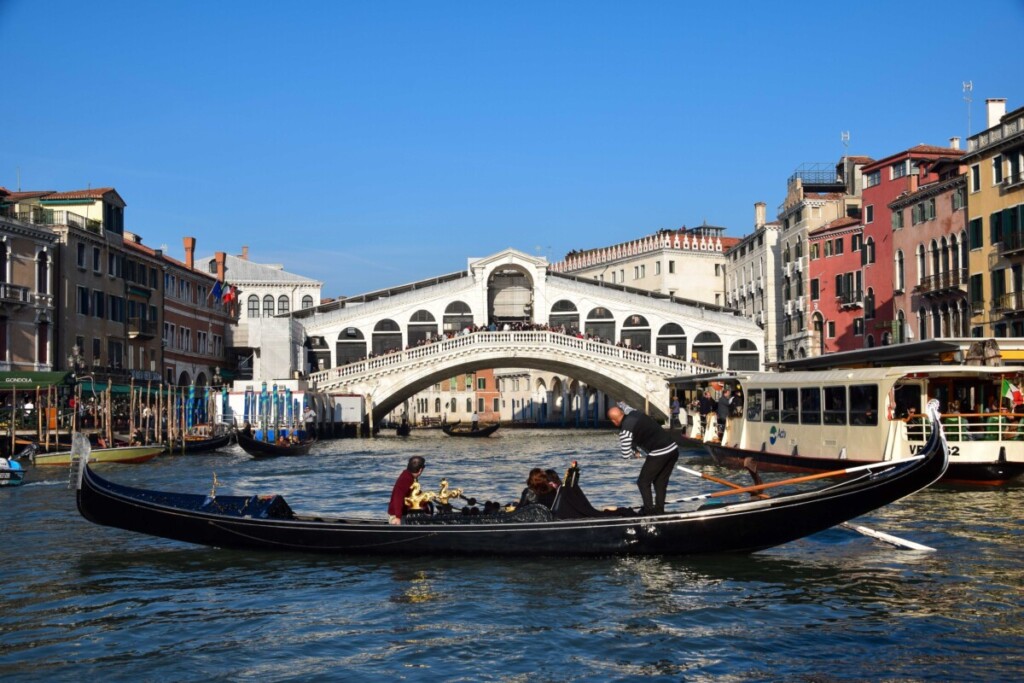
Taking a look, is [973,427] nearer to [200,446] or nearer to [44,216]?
[200,446]

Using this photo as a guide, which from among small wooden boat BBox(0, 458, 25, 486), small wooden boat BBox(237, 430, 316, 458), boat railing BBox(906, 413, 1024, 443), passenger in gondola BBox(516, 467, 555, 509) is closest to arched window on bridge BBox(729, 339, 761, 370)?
small wooden boat BBox(237, 430, 316, 458)

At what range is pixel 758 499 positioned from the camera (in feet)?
29.2

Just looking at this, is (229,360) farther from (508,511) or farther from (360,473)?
(508,511)

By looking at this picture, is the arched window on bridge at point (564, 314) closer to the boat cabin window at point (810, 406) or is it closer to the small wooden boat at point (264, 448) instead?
the small wooden boat at point (264, 448)

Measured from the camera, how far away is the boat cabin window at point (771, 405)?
706 inches

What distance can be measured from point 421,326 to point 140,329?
9.34 m

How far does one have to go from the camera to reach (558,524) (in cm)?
879

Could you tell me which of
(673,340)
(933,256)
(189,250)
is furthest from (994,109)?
(189,250)

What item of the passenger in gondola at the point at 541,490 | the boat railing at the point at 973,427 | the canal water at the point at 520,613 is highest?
the boat railing at the point at 973,427

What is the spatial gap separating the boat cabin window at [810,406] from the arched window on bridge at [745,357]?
21029 millimetres

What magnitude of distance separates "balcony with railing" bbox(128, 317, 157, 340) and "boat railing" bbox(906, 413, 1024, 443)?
2256 cm

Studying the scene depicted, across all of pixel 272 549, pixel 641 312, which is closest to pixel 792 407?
pixel 272 549

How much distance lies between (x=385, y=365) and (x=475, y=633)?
2743cm

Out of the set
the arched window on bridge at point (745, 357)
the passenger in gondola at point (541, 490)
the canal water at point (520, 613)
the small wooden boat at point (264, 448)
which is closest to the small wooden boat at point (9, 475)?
the canal water at point (520, 613)
